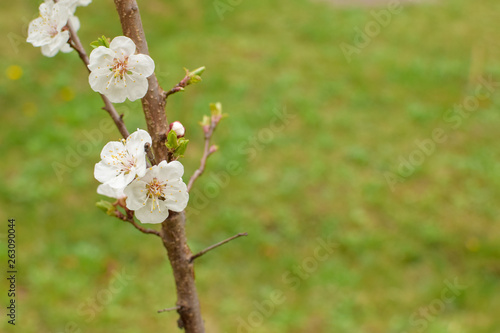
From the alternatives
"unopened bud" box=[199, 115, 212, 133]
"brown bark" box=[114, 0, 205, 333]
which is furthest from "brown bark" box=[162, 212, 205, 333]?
"unopened bud" box=[199, 115, 212, 133]

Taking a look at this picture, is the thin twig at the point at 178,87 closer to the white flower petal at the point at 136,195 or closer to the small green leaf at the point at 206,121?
the white flower petal at the point at 136,195

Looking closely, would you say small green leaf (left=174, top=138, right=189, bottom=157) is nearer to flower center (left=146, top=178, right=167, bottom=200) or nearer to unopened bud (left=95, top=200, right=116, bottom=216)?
flower center (left=146, top=178, right=167, bottom=200)

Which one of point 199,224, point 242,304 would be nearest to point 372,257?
point 242,304

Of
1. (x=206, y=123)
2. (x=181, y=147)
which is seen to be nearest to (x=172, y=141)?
(x=181, y=147)

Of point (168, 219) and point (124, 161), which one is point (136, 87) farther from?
point (168, 219)

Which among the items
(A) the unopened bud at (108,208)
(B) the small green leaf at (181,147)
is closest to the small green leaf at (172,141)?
(B) the small green leaf at (181,147)

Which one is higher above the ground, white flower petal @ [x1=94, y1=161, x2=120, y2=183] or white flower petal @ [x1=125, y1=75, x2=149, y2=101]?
white flower petal @ [x1=125, y1=75, x2=149, y2=101]

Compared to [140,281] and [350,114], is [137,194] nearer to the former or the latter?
[140,281]
